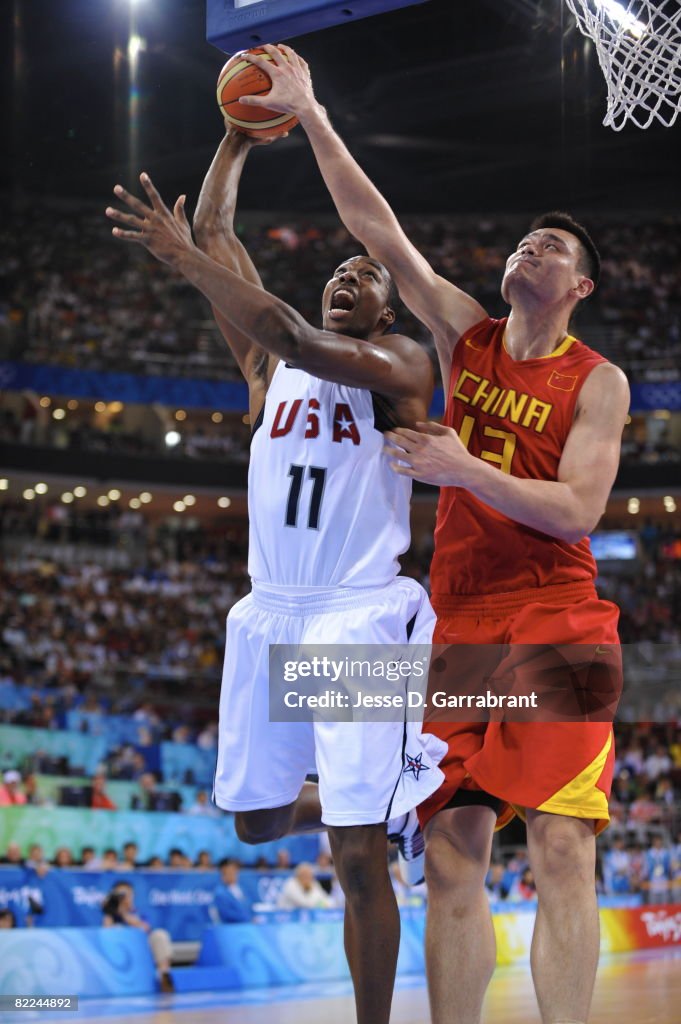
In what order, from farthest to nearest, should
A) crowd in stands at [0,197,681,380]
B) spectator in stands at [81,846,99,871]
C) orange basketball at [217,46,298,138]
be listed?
crowd in stands at [0,197,681,380] → spectator in stands at [81,846,99,871] → orange basketball at [217,46,298,138]

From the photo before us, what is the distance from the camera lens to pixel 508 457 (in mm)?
3523

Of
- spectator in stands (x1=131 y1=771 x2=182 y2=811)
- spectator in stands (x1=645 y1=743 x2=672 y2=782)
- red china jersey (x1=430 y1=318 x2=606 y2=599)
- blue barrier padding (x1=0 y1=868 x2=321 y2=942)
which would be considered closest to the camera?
red china jersey (x1=430 y1=318 x2=606 y2=599)

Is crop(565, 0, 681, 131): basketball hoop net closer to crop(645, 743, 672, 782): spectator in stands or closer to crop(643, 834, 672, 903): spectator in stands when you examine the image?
crop(643, 834, 672, 903): spectator in stands

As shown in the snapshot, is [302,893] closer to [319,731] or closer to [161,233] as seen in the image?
[319,731]

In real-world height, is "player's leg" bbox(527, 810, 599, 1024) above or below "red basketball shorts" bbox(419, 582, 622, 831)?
below

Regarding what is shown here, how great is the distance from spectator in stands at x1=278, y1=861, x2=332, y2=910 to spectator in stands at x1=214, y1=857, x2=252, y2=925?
337mm

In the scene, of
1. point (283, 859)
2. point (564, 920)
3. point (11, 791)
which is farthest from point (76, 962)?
point (564, 920)

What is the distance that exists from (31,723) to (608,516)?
37.3 feet

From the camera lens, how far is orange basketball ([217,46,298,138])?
407 centimetres

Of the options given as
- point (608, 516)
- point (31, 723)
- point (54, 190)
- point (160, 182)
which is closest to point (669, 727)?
point (608, 516)

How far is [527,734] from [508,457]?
2.75 ft

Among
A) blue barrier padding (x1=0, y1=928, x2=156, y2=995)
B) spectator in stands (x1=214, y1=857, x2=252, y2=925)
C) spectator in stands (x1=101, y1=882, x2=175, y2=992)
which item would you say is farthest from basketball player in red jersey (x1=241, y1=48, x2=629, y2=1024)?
spectator in stands (x1=214, y1=857, x2=252, y2=925)

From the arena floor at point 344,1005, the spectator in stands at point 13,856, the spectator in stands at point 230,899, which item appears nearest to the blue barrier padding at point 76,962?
the arena floor at point 344,1005

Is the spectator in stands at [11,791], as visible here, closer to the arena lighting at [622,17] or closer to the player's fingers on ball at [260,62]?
the player's fingers on ball at [260,62]
